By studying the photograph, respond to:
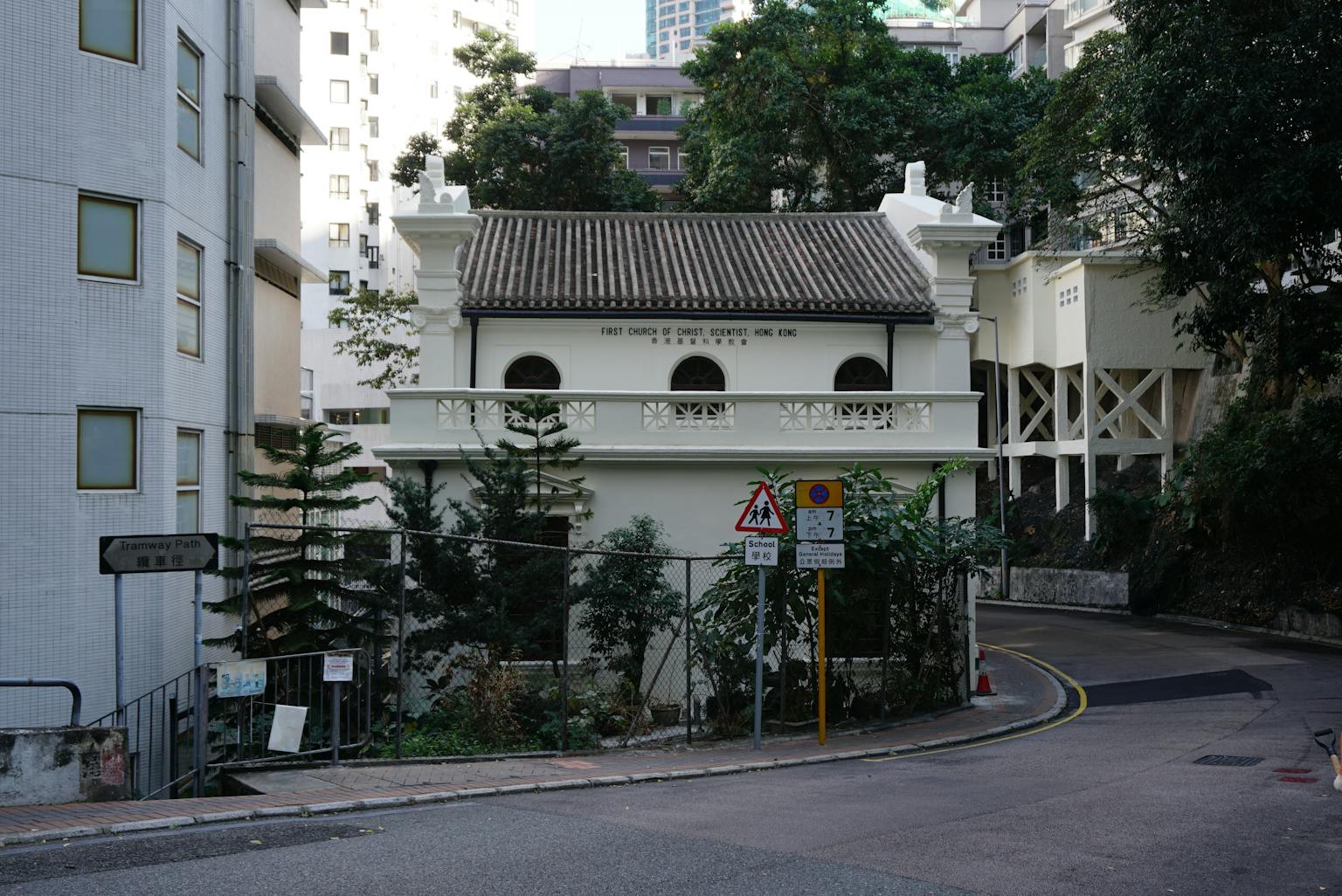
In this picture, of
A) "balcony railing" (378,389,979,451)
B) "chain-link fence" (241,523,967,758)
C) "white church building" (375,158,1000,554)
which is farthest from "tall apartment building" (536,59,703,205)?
"chain-link fence" (241,523,967,758)

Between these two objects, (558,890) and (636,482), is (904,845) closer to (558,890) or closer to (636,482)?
(558,890)

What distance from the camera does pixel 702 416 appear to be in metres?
21.0

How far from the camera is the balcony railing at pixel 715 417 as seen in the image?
802 inches

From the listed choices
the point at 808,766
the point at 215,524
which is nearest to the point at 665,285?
the point at 215,524

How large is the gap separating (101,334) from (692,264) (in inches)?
495

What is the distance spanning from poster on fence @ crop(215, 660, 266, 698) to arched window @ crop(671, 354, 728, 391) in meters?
13.0

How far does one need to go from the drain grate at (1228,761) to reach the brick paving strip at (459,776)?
3.06 m

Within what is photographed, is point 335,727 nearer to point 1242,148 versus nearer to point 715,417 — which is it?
point 715,417

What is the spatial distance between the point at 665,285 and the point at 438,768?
13.5 m

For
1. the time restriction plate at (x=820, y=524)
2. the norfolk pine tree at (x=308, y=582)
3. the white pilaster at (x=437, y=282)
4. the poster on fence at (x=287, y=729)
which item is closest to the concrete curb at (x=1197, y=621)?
the time restriction plate at (x=820, y=524)

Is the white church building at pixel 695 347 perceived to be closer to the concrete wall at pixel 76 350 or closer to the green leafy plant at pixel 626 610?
the green leafy plant at pixel 626 610

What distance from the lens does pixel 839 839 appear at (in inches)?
357

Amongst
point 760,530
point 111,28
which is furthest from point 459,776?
point 111,28

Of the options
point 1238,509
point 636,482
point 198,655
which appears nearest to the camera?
point 198,655
